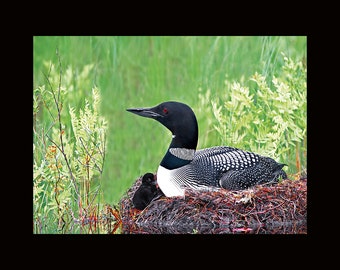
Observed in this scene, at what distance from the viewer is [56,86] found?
736 centimetres

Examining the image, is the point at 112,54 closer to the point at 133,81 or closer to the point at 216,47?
the point at 133,81

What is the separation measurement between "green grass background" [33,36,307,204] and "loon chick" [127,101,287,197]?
19 cm

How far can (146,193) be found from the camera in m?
7.31

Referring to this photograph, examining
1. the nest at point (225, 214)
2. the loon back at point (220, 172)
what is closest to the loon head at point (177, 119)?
the loon back at point (220, 172)

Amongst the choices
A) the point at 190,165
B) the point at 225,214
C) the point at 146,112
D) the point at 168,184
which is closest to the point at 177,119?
the point at 146,112

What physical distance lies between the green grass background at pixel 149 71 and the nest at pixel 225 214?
32 centimetres

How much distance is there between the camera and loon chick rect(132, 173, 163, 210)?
24.0 ft

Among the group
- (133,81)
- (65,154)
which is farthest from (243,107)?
(65,154)

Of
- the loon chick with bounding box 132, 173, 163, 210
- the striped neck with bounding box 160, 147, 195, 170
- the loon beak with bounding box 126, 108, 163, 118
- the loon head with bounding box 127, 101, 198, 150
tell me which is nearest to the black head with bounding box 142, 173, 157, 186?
the loon chick with bounding box 132, 173, 163, 210

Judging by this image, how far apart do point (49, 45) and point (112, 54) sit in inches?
17.1

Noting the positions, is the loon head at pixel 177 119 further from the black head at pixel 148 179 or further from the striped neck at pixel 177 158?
the black head at pixel 148 179

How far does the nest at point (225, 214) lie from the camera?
7.11 meters

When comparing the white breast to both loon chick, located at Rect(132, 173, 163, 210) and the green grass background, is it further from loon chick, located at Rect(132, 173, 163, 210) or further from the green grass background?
the green grass background

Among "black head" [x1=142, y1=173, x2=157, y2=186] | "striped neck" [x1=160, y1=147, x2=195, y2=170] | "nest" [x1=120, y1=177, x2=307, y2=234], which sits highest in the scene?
"striped neck" [x1=160, y1=147, x2=195, y2=170]
